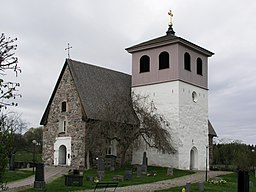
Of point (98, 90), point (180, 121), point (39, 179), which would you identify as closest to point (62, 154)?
point (98, 90)

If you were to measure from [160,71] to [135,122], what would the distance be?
206 inches

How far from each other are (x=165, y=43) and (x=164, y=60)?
1.40 meters

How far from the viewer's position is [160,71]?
36.1 metres

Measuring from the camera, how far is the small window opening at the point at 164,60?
36.0 meters

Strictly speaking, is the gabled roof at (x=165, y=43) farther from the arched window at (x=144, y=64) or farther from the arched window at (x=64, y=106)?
the arched window at (x=64, y=106)

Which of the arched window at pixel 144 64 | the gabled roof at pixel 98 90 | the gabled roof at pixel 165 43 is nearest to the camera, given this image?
the gabled roof at pixel 98 90

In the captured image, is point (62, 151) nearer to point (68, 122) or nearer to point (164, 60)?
point (68, 122)

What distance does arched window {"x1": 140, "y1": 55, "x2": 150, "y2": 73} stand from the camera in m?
37.2

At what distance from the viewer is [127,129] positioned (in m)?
32.2

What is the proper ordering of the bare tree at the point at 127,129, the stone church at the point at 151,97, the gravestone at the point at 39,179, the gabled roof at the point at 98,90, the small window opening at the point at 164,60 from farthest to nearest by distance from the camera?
the small window opening at the point at 164,60
the stone church at the point at 151,97
the gabled roof at the point at 98,90
the bare tree at the point at 127,129
the gravestone at the point at 39,179

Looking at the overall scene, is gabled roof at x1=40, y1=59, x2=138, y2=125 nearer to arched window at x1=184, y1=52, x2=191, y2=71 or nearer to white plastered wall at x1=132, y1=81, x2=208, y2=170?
white plastered wall at x1=132, y1=81, x2=208, y2=170

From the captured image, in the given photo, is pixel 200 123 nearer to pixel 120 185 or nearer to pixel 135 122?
pixel 135 122

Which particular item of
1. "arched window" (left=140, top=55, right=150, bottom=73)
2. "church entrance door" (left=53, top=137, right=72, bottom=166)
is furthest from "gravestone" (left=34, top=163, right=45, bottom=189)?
"arched window" (left=140, top=55, right=150, bottom=73)

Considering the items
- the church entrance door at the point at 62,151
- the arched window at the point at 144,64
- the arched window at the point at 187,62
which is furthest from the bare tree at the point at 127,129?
the arched window at the point at 187,62
